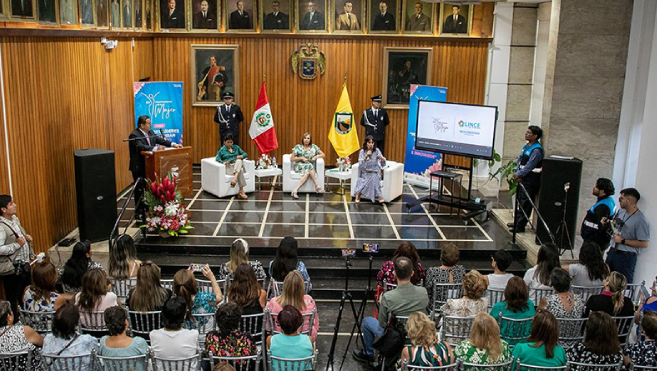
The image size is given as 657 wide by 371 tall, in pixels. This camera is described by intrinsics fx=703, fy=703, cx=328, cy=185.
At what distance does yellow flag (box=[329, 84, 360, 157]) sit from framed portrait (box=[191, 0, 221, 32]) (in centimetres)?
291

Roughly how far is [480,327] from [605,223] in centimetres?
356

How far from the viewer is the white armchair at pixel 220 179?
11672 mm

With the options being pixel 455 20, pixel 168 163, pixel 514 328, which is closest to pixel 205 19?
pixel 168 163

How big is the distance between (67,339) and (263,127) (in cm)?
870

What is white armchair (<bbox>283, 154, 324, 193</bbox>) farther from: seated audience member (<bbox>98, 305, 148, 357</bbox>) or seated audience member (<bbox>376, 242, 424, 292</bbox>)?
seated audience member (<bbox>98, 305, 148, 357</bbox>)

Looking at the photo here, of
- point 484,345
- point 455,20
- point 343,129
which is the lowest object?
point 484,345

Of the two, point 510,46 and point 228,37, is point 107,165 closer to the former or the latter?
point 228,37

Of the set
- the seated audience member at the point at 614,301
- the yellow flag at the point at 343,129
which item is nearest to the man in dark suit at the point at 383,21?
the yellow flag at the point at 343,129

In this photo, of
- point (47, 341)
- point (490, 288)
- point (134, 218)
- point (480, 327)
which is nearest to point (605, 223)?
point (490, 288)

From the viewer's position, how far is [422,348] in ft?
16.4

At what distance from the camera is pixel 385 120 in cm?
1379

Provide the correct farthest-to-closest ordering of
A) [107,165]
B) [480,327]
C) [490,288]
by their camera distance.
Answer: [107,165] → [490,288] → [480,327]

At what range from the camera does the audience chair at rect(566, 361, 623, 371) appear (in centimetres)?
503

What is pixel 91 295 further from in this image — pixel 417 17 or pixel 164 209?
pixel 417 17
